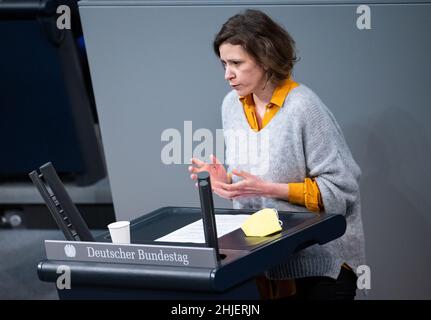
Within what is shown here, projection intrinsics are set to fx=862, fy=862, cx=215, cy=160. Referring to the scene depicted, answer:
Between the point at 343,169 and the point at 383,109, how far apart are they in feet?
2.19

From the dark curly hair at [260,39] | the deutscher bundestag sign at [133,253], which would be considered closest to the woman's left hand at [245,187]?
the dark curly hair at [260,39]

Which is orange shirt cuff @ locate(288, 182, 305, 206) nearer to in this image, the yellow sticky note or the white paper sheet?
the white paper sheet

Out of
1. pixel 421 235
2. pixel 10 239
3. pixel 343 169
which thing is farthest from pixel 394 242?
pixel 10 239

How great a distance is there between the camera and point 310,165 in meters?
2.75

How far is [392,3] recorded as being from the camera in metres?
3.16

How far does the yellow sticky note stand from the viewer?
7.84 feet

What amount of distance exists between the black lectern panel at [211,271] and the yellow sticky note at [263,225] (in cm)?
2

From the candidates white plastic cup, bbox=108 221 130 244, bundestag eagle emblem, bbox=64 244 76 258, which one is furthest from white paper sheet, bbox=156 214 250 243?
bundestag eagle emblem, bbox=64 244 76 258

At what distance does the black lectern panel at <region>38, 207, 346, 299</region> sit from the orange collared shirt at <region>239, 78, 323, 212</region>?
187mm

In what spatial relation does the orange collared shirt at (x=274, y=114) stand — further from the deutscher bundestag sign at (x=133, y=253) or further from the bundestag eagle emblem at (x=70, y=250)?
the bundestag eagle emblem at (x=70, y=250)

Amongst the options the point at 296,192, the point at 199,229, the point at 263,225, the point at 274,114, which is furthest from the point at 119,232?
the point at 274,114

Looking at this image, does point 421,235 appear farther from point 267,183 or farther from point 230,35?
point 230,35

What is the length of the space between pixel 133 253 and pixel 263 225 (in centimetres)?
39

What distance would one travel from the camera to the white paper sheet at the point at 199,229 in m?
Answer: 2.45
